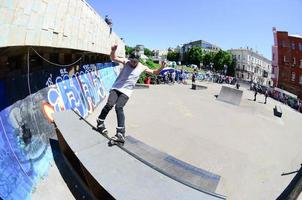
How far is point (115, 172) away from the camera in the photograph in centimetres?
441

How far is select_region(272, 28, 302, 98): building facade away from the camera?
36.9 feet

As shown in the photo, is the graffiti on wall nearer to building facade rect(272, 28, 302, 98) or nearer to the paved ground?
the paved ground

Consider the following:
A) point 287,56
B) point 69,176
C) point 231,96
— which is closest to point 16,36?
point 69,176

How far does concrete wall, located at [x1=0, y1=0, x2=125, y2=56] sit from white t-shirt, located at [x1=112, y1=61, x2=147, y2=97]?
1.57 m

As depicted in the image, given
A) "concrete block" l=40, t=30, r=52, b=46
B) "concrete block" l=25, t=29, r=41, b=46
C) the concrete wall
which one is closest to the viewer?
the concrete wall

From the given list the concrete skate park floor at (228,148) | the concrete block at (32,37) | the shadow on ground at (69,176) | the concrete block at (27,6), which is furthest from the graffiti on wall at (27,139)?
the concrete skate park floor at (228,148)

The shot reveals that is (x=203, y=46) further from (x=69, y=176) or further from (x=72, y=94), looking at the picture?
(x=69, y=176)

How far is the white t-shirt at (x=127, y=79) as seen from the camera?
6266mm

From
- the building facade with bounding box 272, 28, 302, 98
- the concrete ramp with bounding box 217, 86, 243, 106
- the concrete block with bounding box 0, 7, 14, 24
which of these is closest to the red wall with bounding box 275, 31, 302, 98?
the building facade with bounding box 272, 28, 302, 98

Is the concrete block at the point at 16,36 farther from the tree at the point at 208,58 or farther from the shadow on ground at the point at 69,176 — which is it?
the tree at the point at 208,58

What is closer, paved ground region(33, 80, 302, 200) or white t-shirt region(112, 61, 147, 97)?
white t-shirt region(112, 61, 147, 97)

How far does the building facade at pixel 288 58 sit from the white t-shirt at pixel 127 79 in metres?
7.30

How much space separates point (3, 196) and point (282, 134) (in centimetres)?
1498

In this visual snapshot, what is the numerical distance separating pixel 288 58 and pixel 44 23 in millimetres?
10511
